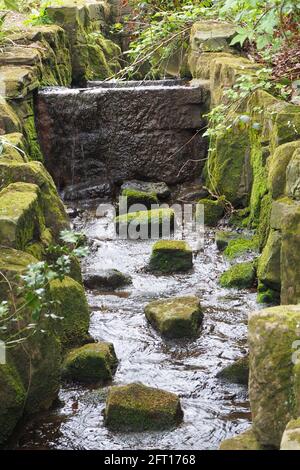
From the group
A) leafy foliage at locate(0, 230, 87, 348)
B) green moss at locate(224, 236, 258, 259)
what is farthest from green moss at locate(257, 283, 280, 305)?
leafy foliage at locate(0, 230, 87, 348)

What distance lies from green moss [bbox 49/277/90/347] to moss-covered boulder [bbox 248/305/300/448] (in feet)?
7.85

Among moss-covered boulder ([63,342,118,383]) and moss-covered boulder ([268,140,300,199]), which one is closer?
moss-covered boulder ([63,342,118,383])

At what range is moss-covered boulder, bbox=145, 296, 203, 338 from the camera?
6.00 m

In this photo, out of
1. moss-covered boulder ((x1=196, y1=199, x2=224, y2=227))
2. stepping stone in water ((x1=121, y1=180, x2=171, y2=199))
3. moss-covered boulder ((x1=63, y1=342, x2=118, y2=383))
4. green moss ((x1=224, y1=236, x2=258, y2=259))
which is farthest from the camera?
stepping stone in water ((x1=121, y1=180, x2=171, y2=199))

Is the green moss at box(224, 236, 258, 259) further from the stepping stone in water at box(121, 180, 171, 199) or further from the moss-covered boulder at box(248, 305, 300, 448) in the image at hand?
the moss-covered boulder at box(248, 305, 300, 448)

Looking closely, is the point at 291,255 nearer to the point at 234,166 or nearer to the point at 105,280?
the point at 105,280

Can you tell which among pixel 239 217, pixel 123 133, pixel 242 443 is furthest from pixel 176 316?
pixel 123 133

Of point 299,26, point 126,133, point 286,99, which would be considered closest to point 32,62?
point 126,133

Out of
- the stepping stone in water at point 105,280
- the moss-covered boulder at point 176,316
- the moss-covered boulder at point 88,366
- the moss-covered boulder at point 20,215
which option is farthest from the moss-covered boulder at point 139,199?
the moss-covered boulder at point 88,366

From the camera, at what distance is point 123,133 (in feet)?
37.2

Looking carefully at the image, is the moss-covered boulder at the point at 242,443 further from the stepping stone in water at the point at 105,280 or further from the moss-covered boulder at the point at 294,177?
the stepping stone in water at the point at 105,280

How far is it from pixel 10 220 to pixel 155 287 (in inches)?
105
